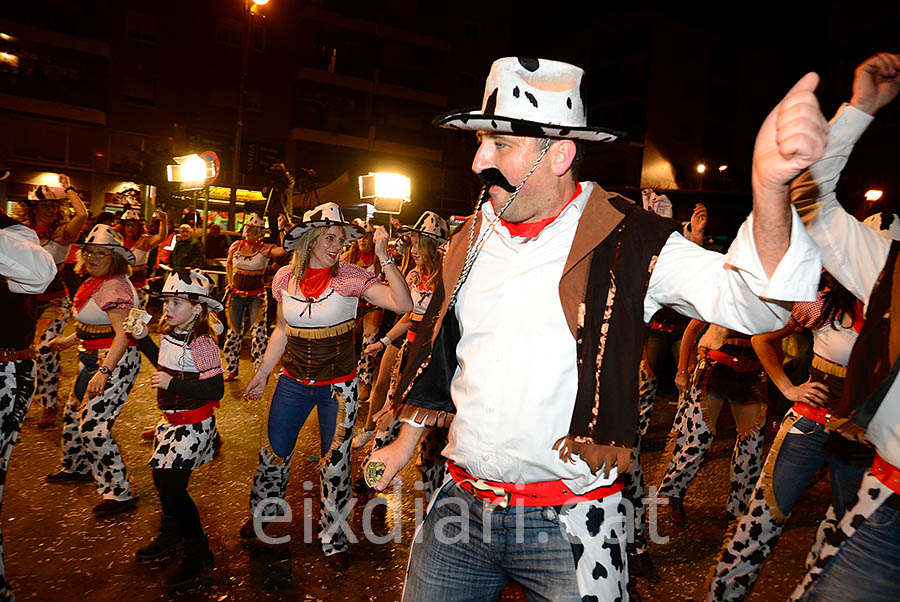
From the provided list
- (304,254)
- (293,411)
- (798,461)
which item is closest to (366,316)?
(304,254)

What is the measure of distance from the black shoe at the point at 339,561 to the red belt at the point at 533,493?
2.33 meters

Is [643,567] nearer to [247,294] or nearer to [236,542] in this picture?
[236,542]

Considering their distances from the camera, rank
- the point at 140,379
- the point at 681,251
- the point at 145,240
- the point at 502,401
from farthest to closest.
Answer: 1. the point at 145,240
2. the point at 140,379
3. the point at 502,401
4. the point at 681,251

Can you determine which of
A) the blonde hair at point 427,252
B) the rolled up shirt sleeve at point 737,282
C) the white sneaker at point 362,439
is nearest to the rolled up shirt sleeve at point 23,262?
the white sneaker at point 362,439

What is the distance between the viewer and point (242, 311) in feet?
30.4

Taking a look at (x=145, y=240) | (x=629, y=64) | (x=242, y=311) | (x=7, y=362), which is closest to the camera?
(x=7, y=362)

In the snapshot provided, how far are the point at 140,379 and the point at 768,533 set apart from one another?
7.84m

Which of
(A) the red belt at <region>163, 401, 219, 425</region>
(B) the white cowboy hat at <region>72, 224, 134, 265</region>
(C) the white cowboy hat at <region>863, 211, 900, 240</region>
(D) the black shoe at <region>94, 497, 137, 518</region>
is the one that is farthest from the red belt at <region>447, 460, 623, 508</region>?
(B) the white cowboy hat at <region>72, 224, 134, 265</region>

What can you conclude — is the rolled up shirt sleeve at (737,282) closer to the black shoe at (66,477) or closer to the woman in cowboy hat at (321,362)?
the woman in cowboy hat at (321,362)

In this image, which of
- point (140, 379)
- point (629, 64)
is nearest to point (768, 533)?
point (140, 379)

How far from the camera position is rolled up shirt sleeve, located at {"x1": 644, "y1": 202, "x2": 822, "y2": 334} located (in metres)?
1.38

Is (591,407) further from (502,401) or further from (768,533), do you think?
(768,533)

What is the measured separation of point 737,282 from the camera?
4.99 ft

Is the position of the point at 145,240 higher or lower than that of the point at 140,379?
higher
